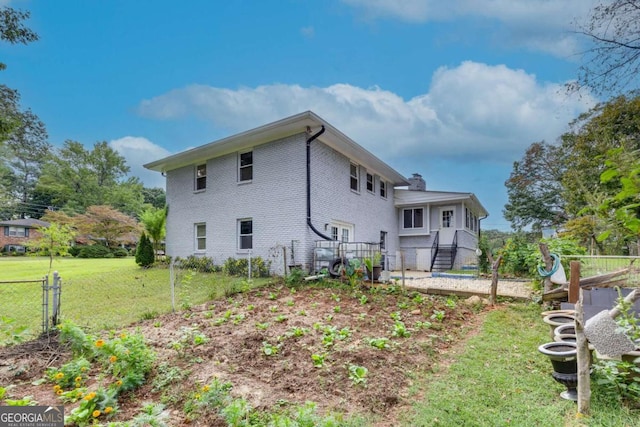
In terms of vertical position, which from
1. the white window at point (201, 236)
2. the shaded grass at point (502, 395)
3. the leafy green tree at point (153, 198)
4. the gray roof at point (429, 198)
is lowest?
the shaded grass at point (502, 395)

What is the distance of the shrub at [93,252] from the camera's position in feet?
80.3

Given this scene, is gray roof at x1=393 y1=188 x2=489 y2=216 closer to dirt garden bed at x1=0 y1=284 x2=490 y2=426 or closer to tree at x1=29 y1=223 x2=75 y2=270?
dirt garden bed at x1=0 y1=284 x2=490 y2=426

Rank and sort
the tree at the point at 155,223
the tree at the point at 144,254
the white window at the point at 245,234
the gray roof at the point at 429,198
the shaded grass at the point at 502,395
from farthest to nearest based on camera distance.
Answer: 1. the gray roof at the point at 429,198
2. the tree at the point at 155,223
3. the tree at the point at 144,254
4. the white window at the point at 245,234
5. the shaded grass at the point at 502,395

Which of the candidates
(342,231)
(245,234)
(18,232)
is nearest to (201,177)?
(245,234)

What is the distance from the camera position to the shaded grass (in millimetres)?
2646

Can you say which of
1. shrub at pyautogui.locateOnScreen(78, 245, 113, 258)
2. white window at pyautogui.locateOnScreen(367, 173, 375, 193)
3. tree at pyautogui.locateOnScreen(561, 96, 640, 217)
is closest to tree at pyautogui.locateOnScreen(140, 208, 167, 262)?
white window at pyautogui.locateOnScreen(367, 173, 375, 193)

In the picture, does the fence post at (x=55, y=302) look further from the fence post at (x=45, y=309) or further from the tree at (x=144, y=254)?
the tree at (x=144, y=254)

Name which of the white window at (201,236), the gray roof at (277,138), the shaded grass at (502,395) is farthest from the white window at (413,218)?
the shaded grass at (502,395)

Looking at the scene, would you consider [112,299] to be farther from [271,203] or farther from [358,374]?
[358,374]

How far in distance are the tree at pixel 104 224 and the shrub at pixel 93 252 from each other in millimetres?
1739

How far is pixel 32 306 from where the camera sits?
7000mm

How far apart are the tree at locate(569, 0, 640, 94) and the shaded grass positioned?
2.91m

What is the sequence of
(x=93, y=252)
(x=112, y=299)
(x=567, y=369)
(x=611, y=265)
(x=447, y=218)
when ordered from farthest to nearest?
(x=93, y=252) < (x=447, y=218) < (x=112, y=299) < (x=611, y=265) < (x=567, y=369)

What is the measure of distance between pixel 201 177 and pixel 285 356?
10.8 m
